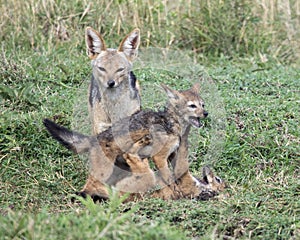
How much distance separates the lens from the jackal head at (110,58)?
21.8 ft

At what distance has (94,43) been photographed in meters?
6.91

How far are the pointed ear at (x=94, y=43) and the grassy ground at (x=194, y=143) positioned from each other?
100 centimetres

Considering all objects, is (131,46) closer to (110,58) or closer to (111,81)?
(110,58)

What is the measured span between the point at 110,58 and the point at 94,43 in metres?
0.29

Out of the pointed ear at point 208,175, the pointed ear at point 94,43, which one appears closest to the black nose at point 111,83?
the pointed ear at point 94,43

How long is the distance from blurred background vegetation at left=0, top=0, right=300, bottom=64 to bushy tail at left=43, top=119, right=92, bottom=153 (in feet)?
13.3

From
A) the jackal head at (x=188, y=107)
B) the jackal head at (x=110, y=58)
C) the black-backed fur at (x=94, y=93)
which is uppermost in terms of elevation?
the jackal head at (x=110, y=58)

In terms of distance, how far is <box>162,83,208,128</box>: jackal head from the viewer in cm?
615

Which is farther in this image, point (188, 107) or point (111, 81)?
point (111, 81)

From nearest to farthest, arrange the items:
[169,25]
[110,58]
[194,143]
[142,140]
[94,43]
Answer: [142,140] < [110,58] < [94,43] < [194,143] < [169,25]

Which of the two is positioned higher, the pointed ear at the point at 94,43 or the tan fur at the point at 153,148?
the pointed ear at the point at 94,43

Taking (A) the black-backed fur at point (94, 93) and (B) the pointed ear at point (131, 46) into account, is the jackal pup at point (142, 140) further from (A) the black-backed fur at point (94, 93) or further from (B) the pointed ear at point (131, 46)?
(B) the pointed ear at point (131, 46)

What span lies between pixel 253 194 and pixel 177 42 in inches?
200

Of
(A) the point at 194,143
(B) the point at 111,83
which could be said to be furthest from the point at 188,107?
(A) the point at 194,143
